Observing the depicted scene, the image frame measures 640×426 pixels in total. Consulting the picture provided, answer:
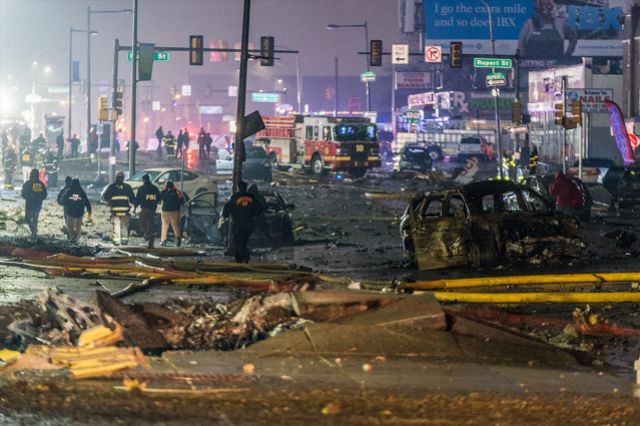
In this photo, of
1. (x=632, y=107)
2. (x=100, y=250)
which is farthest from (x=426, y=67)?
(x=100, y=250)

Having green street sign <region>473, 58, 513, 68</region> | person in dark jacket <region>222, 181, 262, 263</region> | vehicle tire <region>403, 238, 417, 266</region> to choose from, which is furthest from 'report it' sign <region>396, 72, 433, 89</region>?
vehicle tire <region>403, 238, 417, 266</region>

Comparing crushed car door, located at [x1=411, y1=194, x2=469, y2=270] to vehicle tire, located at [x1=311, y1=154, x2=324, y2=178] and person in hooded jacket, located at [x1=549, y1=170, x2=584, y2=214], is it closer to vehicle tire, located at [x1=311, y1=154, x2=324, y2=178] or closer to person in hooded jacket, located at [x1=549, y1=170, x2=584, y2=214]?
person in hooded jacket, located at [x1=549, y1=170, x2=584, y2=214]

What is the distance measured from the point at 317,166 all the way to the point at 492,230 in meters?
26.1

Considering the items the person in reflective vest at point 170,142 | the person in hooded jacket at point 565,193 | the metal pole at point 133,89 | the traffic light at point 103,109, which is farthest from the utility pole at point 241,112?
the traffic light at point 103,109

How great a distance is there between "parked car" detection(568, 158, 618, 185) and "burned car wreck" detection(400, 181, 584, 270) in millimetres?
14540

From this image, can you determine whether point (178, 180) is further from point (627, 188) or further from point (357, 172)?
point (357, 172)

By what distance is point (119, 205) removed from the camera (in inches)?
716

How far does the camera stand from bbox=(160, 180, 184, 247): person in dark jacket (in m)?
18.2

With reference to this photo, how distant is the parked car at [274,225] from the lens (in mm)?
18141

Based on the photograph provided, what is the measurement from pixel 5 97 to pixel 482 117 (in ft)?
237

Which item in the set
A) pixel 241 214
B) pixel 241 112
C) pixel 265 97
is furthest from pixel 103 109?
pixel 265 97

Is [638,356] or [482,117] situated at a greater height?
[482,117]

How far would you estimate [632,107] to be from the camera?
43094 millimetres

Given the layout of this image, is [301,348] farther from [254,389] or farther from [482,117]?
[482,117]
